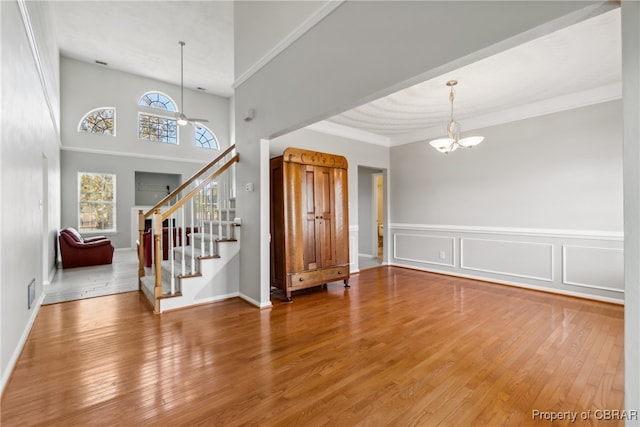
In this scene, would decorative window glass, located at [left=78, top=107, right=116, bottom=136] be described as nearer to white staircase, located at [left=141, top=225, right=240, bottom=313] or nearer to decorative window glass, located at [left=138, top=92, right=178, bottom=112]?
decorative window glass, located at [left=138, top=92, right=178, bottom=112]

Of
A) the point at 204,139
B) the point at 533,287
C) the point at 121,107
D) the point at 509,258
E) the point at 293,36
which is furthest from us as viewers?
the point at 204,139

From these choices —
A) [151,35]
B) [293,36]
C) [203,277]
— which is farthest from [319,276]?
[151,35]

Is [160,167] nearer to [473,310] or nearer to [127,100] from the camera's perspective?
[127,100]

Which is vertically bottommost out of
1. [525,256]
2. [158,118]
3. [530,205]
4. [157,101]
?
[525,256]

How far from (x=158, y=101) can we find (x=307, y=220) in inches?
314

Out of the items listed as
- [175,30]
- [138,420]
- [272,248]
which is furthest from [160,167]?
Answer: [138,420]

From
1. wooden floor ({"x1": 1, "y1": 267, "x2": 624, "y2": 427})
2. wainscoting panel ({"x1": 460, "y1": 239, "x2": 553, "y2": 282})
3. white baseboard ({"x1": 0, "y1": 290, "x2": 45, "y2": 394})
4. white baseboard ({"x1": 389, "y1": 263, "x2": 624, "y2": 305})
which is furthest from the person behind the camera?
wainscoting panel ({"x1": 460, "y1": 239, "x2": 553, "y2": 282})

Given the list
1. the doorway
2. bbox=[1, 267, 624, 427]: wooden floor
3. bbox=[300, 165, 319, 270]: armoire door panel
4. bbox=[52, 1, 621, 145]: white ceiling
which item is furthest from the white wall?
the doorway

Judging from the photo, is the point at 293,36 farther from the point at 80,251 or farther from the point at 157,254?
the point at 80,251

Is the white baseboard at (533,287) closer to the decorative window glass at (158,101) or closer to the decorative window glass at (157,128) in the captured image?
the decorative window glass at (157,128)

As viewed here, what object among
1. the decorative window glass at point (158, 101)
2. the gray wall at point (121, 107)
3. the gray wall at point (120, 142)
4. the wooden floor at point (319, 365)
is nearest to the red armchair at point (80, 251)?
the gray wall at point (120, 142)

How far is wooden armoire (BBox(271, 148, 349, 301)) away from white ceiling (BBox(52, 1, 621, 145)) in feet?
3.85

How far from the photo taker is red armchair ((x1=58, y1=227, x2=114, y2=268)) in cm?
589

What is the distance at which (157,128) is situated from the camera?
9.16 meters
